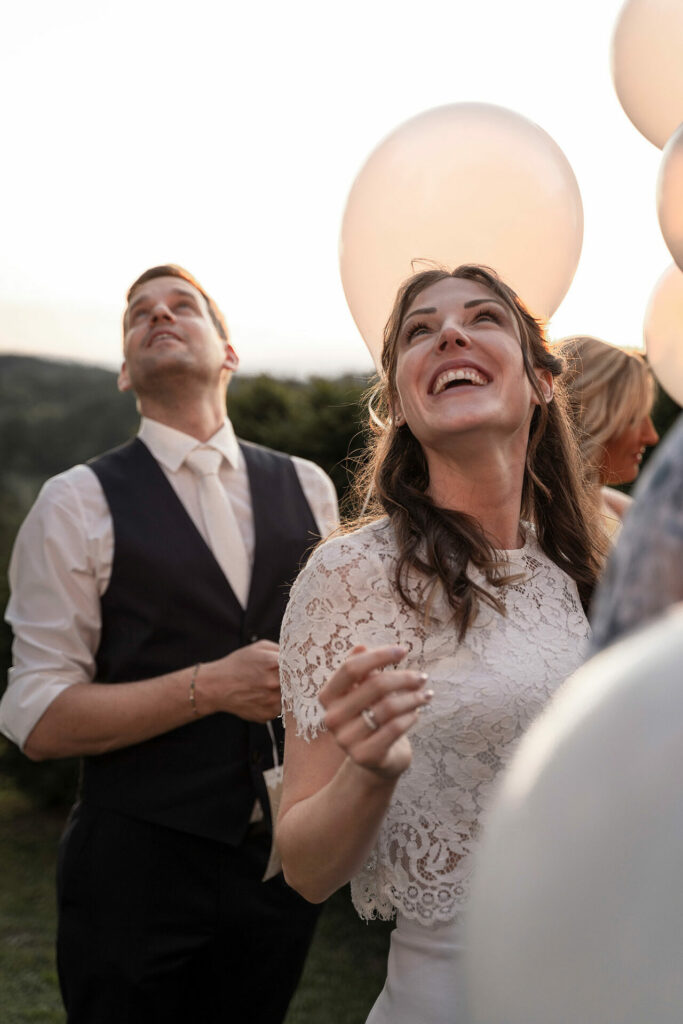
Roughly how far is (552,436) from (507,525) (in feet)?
0.91

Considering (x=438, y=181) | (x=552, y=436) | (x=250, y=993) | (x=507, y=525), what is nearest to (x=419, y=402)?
(x=507, y=525)

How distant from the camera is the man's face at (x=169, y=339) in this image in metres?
2.62

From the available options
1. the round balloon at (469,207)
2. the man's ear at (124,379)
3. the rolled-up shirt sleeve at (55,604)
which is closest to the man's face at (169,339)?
the man's ear at (124,379)

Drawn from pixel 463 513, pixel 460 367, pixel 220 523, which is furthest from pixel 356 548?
pixel 220 523

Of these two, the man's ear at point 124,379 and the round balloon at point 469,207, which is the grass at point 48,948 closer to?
the man's ear at point 124,379

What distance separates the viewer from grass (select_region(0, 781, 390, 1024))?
3809 mm

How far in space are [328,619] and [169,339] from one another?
129 centimetres

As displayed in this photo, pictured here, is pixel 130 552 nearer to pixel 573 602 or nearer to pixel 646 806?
pixel 573 602

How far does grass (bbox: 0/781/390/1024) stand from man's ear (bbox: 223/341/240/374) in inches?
91.0

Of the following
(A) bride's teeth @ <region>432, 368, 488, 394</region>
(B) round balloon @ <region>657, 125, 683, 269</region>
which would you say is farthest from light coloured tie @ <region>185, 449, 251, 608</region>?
(B) round balloon @ <region>657, 125, 683, 269</region>

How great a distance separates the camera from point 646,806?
63cm

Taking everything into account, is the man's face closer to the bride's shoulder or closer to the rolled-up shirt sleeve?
the rolled-up shirt sleeve

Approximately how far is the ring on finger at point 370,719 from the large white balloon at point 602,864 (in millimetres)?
406

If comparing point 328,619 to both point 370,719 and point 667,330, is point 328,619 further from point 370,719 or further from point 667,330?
point 667,330
